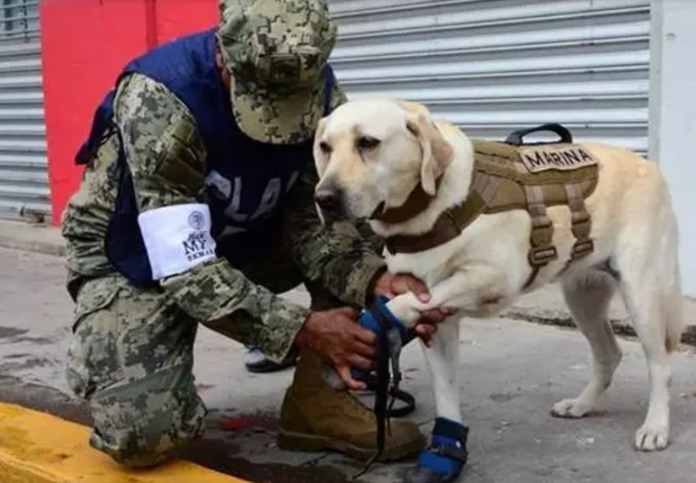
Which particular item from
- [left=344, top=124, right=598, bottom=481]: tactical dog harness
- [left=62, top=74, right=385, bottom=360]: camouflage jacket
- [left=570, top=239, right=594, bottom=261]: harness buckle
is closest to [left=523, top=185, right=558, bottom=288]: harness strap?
[left=344, top=124, right=598, bottom=481]: tactical dog harness

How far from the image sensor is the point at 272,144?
3.39 m

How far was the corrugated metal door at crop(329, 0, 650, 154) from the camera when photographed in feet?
19.0

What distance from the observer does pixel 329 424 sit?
3.77 m

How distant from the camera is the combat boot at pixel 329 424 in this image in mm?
3678

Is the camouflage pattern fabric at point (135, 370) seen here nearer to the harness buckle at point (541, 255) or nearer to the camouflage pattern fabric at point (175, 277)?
the camouflage pattern fabric at point (175, 277)

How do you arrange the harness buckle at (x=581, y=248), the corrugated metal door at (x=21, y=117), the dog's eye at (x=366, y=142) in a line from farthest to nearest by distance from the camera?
the corrugated metal door at (x=21, y=117), the harness buckle at (x=581, y=248), the dog's eye at (x=366, y=142)

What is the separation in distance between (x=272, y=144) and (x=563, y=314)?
7.89 feet

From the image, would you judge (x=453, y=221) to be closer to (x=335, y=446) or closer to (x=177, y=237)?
(x=177, y=237)

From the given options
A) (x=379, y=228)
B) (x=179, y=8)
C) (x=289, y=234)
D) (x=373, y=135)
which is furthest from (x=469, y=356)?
(x=179, y=8)

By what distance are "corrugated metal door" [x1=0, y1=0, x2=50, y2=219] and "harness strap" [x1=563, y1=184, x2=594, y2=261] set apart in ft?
22.3

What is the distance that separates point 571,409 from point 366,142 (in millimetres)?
1447

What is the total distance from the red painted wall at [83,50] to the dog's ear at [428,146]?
4.94 m

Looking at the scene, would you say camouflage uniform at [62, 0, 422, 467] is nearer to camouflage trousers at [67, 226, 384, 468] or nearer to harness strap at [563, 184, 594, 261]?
camouflage trousers at [67, 226, 384, 468]

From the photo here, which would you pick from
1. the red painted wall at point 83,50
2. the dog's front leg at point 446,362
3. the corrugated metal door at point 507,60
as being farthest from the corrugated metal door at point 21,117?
the dog's front leg at point 446,362
